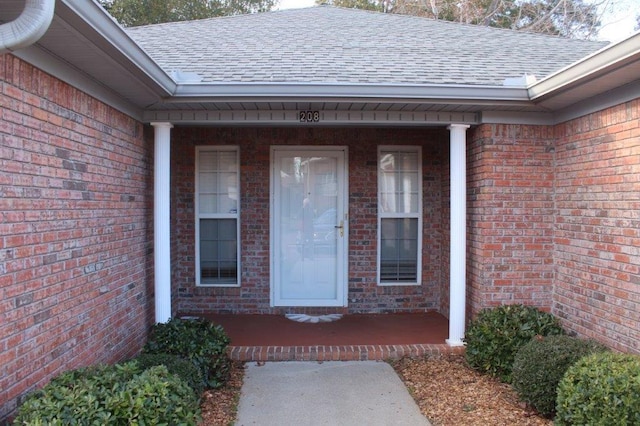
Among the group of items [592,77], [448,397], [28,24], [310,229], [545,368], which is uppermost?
[592,77]

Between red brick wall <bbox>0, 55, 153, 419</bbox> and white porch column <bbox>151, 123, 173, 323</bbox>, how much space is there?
21 centimetres

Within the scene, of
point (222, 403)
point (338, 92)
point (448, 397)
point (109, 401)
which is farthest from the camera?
point (338, 92)

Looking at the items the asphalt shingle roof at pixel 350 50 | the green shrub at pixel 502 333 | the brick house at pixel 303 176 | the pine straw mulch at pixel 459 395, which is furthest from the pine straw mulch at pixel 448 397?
the asphalt shingle roof at pixel 350 50

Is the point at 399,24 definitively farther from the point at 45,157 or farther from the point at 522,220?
the point at 45,157

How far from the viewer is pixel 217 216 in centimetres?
707

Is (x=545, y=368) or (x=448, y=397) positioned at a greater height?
(x=545, y=368)

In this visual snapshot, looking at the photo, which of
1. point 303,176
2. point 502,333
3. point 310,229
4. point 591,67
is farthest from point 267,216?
point 591,67

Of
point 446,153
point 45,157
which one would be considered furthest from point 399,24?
point 45,157

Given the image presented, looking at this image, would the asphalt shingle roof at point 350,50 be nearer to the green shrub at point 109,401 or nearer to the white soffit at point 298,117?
the white soffit at point 298,117

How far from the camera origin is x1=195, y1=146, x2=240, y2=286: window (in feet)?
23.1

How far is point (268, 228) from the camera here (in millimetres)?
7031

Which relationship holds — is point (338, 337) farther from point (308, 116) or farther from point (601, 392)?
point (601, 392)

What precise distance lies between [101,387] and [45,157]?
1589mm

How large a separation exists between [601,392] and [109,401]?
2.90 m
